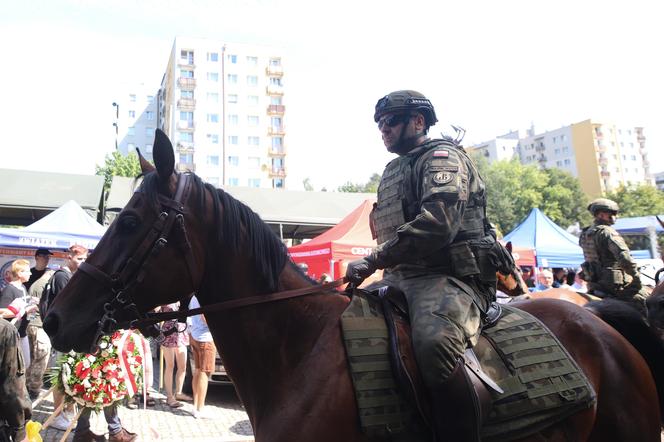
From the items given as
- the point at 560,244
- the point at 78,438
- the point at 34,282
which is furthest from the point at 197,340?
the point at 560,244

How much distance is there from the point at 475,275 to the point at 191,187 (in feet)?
5.47

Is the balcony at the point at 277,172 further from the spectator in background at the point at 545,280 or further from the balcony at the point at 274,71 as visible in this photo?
the spectator in background at the point at 545,280

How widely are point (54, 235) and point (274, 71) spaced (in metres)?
73.4

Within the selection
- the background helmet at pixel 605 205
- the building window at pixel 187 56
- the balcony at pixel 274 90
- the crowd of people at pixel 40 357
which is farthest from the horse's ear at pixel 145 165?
the building window at pixel 187 56

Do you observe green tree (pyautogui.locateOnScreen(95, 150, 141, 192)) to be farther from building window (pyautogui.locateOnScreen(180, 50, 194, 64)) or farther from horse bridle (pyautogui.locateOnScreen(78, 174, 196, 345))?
horse bridle (pyautogui.locateOnScreen(78, 174, 196, 345))

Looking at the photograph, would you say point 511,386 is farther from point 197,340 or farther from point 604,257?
point 197,340

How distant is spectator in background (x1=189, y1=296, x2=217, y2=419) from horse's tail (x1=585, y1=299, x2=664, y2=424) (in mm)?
6000

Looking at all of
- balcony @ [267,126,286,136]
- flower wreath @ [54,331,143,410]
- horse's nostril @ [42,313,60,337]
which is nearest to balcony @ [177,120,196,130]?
balcony @ [267,126,286,136]

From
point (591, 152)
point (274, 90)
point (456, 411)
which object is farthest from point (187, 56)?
point (591, 152)

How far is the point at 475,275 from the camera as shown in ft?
8.87

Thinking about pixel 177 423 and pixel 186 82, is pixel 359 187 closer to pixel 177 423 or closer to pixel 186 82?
pixel 186 82

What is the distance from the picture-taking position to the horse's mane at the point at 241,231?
248cm

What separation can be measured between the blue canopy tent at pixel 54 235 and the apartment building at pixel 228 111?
2375 inches

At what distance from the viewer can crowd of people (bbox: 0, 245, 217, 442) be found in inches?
205
